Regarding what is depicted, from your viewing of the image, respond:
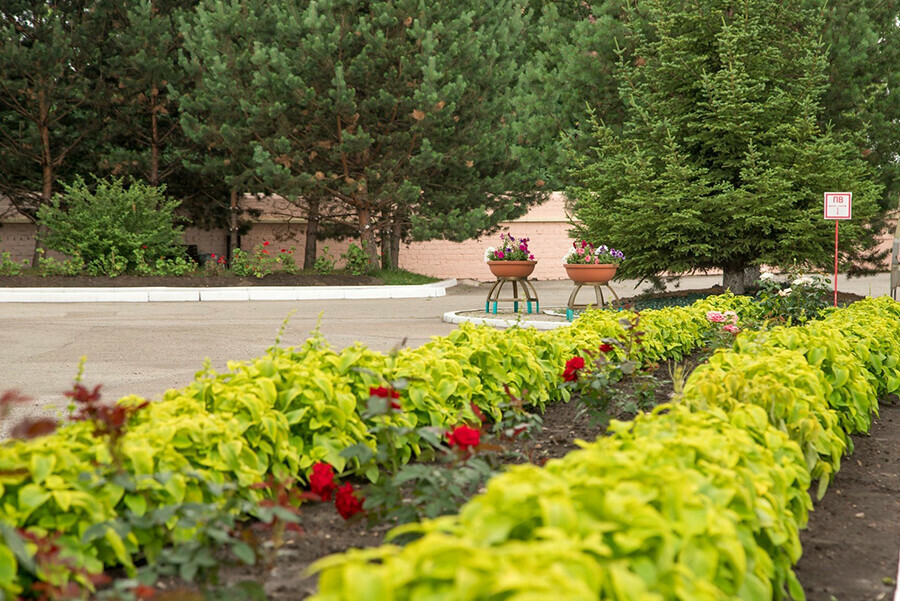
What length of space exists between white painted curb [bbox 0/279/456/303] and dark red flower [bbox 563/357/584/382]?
1505cm

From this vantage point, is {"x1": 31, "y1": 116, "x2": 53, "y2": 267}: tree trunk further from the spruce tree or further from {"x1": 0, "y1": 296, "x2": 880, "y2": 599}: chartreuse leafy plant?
{"x1": 0, "y1": 296, "x2": 880, "y2": 599}: chartreuse leafy plant

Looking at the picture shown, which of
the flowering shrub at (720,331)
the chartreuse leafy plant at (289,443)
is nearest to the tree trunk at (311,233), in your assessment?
the flowering shrub at (720,331)

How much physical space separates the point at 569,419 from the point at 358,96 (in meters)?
19.4

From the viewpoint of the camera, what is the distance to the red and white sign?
1149 centimetres

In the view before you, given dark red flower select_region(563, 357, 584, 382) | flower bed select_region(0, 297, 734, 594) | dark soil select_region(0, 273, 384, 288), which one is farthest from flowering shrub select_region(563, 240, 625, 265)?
dark soil select_region(0, 273, 384, 288)

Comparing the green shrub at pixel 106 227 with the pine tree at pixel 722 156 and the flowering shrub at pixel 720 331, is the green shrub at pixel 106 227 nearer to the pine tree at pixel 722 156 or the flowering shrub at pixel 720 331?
the pine tree at pixel 722 156

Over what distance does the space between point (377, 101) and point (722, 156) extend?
409 inches

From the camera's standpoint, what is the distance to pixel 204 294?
19.3 m

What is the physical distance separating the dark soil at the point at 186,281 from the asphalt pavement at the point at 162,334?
87.7 inches

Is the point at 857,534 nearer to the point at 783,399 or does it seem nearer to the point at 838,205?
the point at 783,399

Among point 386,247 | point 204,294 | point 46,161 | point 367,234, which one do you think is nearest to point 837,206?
point 204,294

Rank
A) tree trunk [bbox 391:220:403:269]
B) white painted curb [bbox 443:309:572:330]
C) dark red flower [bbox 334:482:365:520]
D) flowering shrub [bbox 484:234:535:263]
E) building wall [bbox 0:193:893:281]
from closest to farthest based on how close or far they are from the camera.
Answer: dark red flower [bbox 334:482:365:520], white painted curb [bbox 443:309:572:330], flowering shrub [bbox 484:234:535:263], tree trunk [bbox 391:220:403:269], building wall [bbox 0:193:893:281]

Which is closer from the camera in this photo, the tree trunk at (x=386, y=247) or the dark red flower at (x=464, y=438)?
the dark red flower at (x=464, y=438)

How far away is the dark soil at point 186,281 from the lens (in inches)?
770
